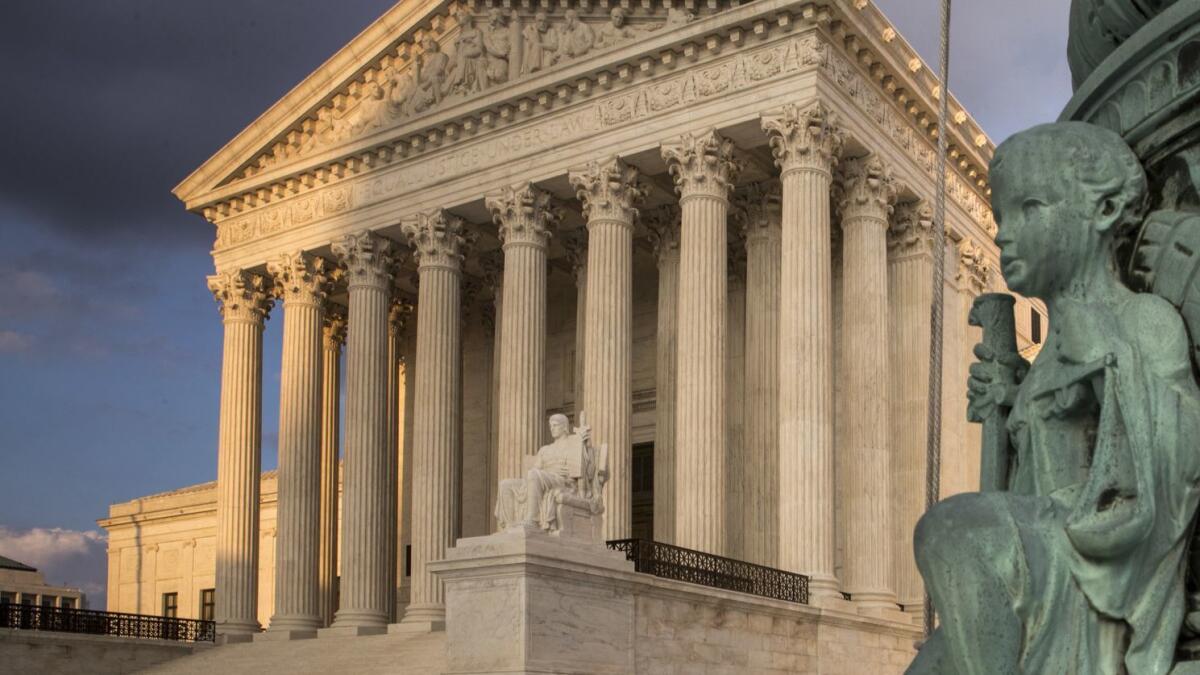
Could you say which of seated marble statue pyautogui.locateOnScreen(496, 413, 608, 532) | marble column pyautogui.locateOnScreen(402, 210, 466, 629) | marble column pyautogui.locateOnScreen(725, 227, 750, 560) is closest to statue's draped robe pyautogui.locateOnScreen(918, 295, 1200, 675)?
seated marble statue pyautogui.locateOnScreen(496, 413, 608, 532)

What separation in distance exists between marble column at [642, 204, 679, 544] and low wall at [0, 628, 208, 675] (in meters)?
12.0

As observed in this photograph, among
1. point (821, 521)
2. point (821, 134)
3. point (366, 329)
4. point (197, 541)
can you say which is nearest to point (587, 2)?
point (821, 134)

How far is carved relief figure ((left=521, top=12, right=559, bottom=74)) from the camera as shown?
3312cm

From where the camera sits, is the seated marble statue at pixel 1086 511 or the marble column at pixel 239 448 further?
the marble column at pixel 239 448

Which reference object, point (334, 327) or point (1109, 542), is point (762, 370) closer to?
point (334, 327)

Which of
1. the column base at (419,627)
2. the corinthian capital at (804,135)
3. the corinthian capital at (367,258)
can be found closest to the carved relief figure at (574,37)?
the corinthian capital at (804,135)

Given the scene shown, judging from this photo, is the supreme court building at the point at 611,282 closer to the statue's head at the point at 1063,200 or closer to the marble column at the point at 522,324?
the marble column at the point at 522,324

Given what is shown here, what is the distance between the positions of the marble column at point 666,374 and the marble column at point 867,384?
3.95m

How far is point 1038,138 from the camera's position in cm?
411

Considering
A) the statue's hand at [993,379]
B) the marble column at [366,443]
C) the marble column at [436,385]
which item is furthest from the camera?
the marble column at [366,443]

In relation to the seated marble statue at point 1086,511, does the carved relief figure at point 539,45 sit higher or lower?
higher

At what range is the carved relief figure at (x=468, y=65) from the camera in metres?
34.5

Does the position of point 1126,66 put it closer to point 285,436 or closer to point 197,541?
point 285,436

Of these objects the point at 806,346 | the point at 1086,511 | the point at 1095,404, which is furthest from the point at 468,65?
the point at 1086,511
